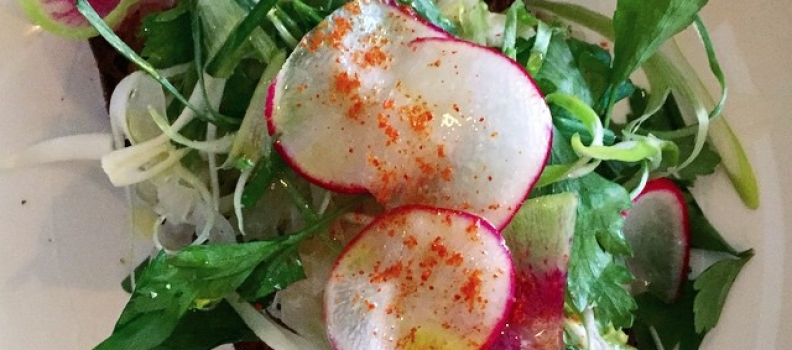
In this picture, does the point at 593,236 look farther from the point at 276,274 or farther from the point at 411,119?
the point at 276,274

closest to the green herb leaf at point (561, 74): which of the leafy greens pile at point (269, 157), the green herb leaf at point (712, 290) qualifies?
the leafy greens pile at point (269, 157)

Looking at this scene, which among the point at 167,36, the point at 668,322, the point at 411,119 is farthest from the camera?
the point at 668,322

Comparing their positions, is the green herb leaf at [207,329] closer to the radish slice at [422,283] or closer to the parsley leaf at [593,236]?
the radish slice at [422,283]

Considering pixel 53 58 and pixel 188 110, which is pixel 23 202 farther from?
pixel 188 110

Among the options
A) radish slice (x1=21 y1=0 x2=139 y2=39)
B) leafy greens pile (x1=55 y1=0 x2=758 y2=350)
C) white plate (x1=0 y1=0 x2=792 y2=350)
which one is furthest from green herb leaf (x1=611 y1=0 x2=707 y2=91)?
radish slice (x1=21 y1=0 x2=139 y2=39)

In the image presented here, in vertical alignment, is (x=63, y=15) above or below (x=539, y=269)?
above

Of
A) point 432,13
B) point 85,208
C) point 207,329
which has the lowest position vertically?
A: point 207,329

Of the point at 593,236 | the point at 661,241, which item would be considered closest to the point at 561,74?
the point at 593,236
